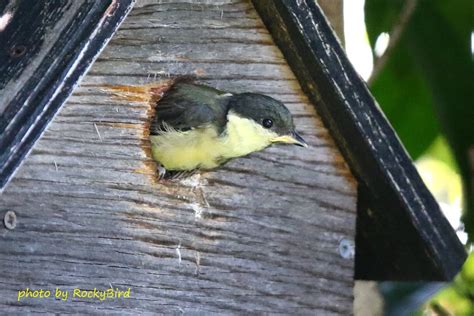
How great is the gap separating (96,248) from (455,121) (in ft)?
4.24

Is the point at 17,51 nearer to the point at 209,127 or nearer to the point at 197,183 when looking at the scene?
the point at 197,183

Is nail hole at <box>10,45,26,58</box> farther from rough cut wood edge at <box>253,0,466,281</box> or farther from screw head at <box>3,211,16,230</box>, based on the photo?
rough cut wood edge at <box>253,0,466,281</box>

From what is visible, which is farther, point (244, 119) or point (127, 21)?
point (244, 119)

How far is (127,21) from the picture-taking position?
2.74 meters

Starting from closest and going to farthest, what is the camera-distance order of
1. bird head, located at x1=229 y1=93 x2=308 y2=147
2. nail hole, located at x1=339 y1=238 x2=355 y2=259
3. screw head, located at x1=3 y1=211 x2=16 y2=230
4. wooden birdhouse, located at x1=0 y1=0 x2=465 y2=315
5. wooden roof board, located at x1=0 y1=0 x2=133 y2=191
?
wooden roof board, located at x1=0 y1=0 x2=133 y2=191, wooden birdhouse, located at x1=0 y1=0 x2=465 y2=315, screw head, located at x1=3 y1=211 x2=16 y2=230, bird head, located at x1=229 y1=93 x2=308 y2=147, nail hole, located at x1=339 y1=238 x2=355 y2=259

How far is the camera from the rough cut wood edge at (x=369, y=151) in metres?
2.83

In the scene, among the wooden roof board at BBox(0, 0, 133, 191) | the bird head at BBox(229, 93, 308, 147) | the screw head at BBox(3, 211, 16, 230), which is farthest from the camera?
the bird head at BBox(229, 93, 308, 147)

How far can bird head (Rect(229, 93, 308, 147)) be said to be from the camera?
2.96 m

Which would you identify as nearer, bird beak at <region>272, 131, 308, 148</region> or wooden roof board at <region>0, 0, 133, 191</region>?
wooden roof board at <region>0, 0, 133, 191</region>

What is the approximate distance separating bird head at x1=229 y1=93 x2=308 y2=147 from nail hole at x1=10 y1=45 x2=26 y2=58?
88cm

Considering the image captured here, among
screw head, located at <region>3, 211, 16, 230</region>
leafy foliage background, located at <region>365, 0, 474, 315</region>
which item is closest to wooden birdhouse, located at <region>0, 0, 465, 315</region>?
screw head, located at <region>3, 211, 16, 230</region>

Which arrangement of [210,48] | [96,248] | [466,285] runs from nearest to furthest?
[96,248], [210,48], [466,285]

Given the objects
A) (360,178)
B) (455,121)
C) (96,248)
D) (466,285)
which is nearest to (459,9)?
(455,121)

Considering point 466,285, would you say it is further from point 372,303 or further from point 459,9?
point 459,9
